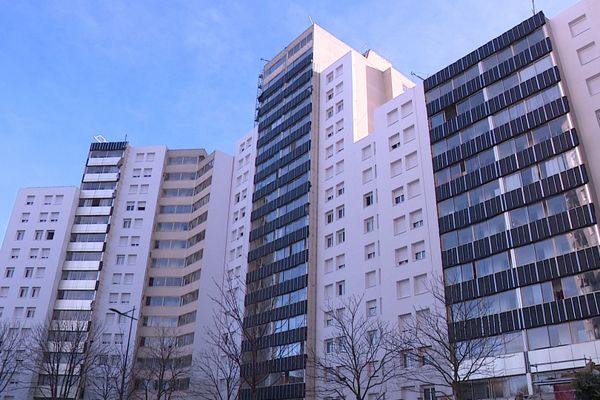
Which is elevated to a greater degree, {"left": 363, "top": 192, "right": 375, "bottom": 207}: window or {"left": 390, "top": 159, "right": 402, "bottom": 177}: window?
{"left": 390, "top": 159, "right": 402, "bottom": 177}: window

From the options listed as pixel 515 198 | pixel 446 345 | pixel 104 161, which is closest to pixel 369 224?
pixel 515 198

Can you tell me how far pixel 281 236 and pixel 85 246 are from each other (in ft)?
116

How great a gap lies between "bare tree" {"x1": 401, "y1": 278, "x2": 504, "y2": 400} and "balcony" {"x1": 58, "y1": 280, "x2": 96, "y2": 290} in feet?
167

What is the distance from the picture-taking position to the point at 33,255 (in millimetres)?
84375

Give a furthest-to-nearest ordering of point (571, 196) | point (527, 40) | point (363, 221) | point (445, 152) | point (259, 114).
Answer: point (259, 114) → point (363, 221) → point (445, 152) → point (527, 40) → point (571, 196)

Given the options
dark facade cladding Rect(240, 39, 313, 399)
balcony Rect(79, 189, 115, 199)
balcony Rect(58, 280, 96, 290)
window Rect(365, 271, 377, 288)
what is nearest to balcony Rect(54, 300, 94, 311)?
balcony Rect(58, 280, 96, 290)

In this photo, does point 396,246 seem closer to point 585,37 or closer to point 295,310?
point 295,310

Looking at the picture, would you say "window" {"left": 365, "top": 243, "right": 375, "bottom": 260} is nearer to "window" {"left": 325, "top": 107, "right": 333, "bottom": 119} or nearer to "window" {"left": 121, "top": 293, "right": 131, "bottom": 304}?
"window" {"left": 325, "top": 107, "right": 333, "bottom": 119}

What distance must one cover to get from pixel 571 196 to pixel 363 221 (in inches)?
799

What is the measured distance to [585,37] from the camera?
138 feet

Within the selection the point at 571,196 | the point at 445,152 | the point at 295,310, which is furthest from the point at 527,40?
the point at 295,310

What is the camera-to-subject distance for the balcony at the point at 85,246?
3310 inches

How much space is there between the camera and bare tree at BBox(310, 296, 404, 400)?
148 ft

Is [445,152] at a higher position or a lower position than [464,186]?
higher
